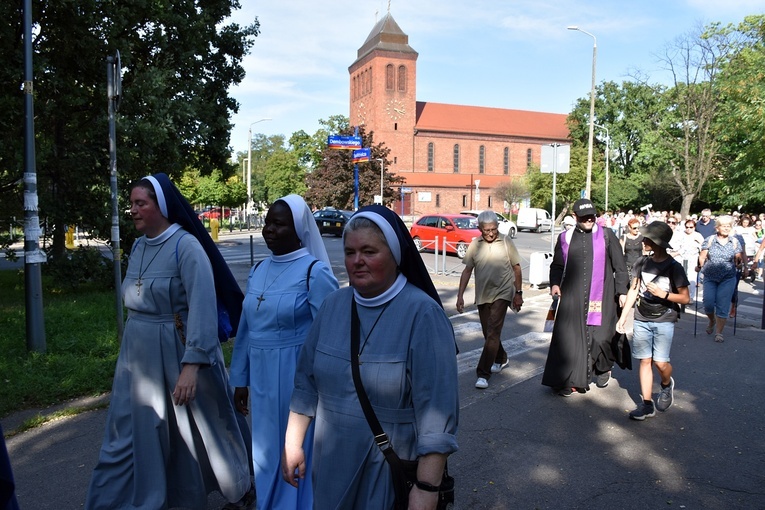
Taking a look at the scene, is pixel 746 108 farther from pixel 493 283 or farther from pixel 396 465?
pixel 396 465

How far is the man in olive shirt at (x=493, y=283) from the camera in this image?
7.05 meters

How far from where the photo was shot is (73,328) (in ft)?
30.3

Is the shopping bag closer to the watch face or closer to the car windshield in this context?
the car windshield

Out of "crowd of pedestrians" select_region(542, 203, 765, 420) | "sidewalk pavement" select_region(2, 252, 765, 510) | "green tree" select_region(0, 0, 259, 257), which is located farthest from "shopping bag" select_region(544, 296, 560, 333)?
"green tree" select_region(0, 0, 259, 257)

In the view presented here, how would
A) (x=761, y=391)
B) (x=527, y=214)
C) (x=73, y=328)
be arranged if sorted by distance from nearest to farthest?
(x=761, y=391) → (x=73, y=328) → (x=527, y=214)

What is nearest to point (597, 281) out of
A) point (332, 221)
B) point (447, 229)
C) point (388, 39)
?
point (447, 229)

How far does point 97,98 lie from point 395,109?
67150 mm

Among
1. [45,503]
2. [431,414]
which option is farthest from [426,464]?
[45,503]

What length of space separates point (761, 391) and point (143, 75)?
1114 cm

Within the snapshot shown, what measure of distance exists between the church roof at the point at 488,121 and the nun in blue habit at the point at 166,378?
80.0m

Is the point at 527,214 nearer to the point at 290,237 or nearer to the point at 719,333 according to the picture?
the point at 719,333

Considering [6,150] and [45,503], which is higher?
[6,150]

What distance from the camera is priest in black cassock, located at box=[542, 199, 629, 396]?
657 cm

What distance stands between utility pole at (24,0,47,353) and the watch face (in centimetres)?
7154
